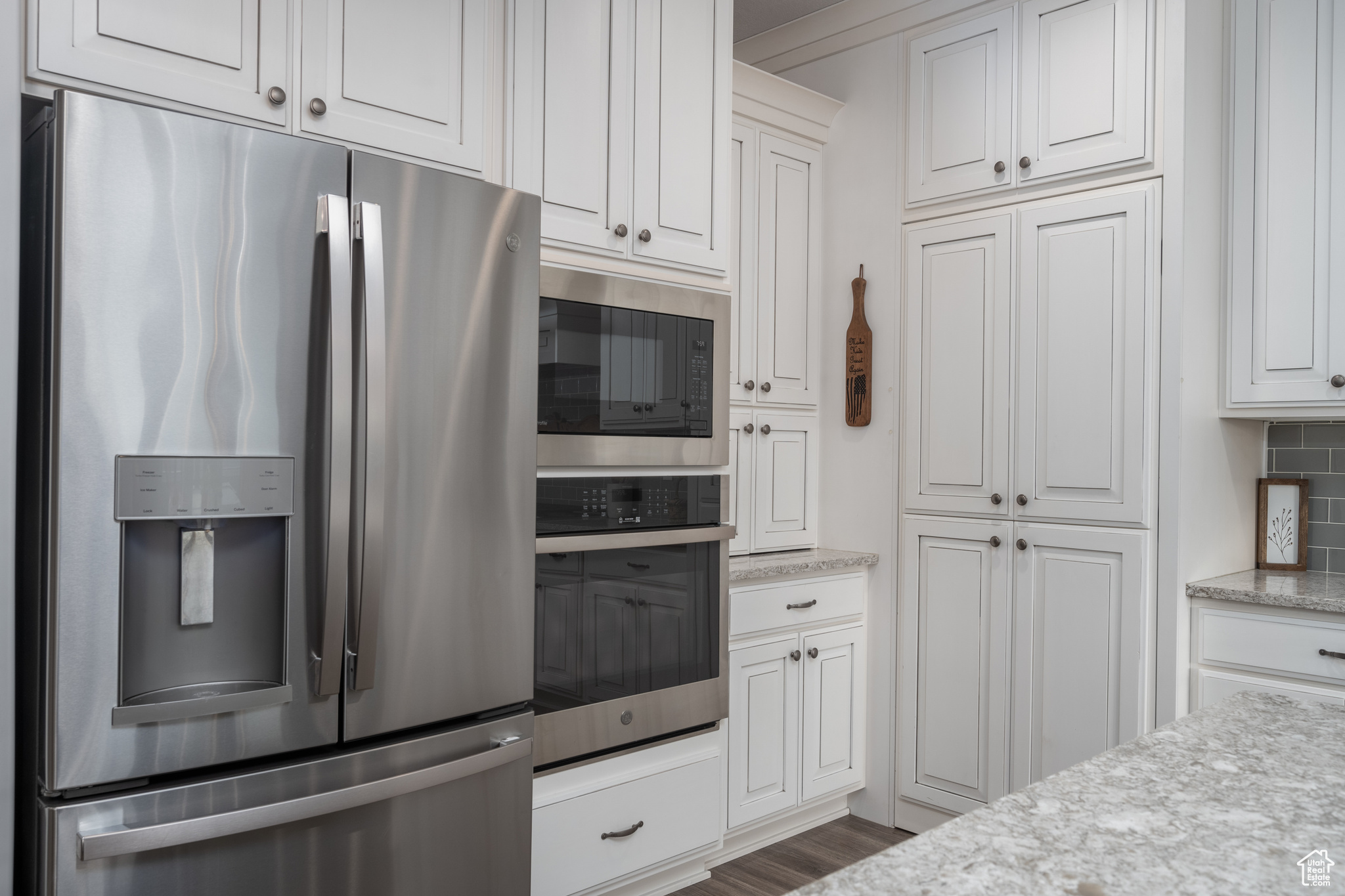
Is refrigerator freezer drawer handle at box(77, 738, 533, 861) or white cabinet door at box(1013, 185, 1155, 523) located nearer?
refrigerator freezer drawer handle at box(77, 738, 533, 861)

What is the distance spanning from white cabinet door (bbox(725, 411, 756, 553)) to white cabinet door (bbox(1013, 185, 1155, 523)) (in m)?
0.84

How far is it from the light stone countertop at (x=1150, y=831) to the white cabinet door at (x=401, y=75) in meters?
1.49

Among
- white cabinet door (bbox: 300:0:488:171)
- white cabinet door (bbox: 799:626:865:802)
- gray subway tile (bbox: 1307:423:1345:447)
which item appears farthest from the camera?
white cabinet door (bbox: 799:626:865:802)

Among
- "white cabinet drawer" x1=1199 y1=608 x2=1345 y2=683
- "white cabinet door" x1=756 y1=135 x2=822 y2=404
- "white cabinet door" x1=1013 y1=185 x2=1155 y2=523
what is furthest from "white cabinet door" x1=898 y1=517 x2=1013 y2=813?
"white cabinet door" x1=756 y1=135 x2=822 y2=404

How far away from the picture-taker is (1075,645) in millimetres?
2547

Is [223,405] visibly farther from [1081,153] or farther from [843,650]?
[1081,153]

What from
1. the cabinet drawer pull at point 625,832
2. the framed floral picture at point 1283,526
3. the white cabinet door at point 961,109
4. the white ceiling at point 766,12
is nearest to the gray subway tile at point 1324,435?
the framed floral picture at point 1283,526

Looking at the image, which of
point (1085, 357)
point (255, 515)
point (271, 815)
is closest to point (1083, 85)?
point (1085, 357)

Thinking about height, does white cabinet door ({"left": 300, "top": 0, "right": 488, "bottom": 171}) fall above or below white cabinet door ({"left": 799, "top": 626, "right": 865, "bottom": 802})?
above

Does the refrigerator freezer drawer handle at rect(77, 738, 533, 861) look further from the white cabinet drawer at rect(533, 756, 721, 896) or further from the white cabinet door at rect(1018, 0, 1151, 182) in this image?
the white cabinet door at rect(1018, 0, 1151, 182)

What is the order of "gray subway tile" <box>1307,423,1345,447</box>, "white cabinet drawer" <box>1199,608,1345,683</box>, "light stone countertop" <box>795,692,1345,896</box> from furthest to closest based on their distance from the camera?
"gray subway tile" <box>1307,423,1345,447</box>, "white cabinet drawer" <box>1199,608,1345,683</box>, "light stone countertop" <box>795,692,1345,896</box>

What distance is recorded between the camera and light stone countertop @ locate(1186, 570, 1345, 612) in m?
2.23

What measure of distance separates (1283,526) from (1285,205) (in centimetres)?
99

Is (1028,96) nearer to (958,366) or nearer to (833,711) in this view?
(958,366)
